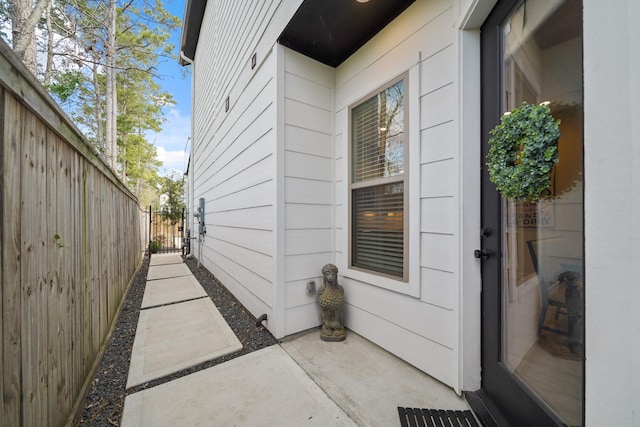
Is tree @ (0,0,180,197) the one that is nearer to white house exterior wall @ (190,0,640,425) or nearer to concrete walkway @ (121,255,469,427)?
white house exterior wall @ (190,0,640,425)

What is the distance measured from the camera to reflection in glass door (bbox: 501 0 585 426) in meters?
0.95

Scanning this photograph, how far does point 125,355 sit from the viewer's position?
2.07 m

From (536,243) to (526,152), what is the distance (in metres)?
0.44

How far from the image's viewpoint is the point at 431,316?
1724 millimetres

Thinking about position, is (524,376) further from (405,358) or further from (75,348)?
(75,348)

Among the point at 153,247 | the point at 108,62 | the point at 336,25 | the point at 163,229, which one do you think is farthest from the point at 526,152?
the point at 163,229

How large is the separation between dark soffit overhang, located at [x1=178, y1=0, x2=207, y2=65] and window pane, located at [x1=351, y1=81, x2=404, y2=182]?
5.77m

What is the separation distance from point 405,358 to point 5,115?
2504 millimetres

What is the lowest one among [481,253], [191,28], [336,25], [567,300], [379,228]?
[567,300]

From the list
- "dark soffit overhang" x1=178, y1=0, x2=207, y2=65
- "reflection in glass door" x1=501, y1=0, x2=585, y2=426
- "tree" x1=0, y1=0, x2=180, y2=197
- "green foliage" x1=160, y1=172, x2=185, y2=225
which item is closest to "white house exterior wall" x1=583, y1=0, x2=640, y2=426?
"reflection in glass door" x1=501, y1=0, x2=585, y2=426

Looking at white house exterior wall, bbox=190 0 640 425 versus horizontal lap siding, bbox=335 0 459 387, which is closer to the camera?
white house exterior wall, bbox=190 0 640 425

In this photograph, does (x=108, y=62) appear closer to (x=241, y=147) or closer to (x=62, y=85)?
(x=62, y=85)

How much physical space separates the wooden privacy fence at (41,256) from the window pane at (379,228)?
2.05m

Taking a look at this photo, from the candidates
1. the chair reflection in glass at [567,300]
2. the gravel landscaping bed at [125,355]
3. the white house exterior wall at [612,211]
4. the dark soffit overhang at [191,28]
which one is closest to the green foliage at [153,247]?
the gravel landscaping bed at [125,355]
